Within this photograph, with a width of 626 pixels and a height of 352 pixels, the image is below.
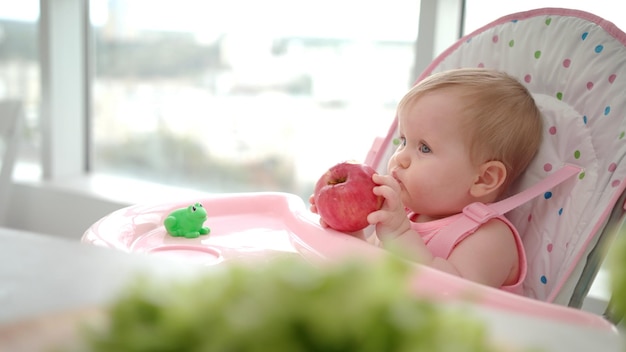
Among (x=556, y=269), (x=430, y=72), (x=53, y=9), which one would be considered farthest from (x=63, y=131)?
(x=556, y=269)

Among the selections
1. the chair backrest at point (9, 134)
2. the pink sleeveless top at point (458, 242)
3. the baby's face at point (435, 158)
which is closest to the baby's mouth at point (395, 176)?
the baby's face at point (435, 158)

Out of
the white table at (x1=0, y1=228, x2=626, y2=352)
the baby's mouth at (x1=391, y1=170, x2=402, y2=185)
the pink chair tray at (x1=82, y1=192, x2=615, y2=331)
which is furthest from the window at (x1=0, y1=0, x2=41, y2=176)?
the white table at (x1=0, y1=228, x2=626, y2=352)

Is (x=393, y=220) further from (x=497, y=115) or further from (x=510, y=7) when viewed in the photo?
(x=510, y=7)

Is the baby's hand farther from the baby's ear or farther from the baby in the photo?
the baby's ear

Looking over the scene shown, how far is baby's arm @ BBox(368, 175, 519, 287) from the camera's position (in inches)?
45.5

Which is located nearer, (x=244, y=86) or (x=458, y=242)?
(x=458, y=242)

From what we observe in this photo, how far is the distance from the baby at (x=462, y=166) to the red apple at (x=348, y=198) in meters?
0.02

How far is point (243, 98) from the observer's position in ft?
7.39

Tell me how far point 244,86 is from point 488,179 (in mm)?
1152

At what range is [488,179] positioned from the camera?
1.24 metres

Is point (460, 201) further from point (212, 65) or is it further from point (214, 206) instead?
point (212, 65)

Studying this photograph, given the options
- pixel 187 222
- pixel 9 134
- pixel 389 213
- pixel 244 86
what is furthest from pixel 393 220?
pixel 9 134

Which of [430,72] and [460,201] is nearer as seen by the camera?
[460,201]

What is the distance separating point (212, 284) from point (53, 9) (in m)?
2.24
